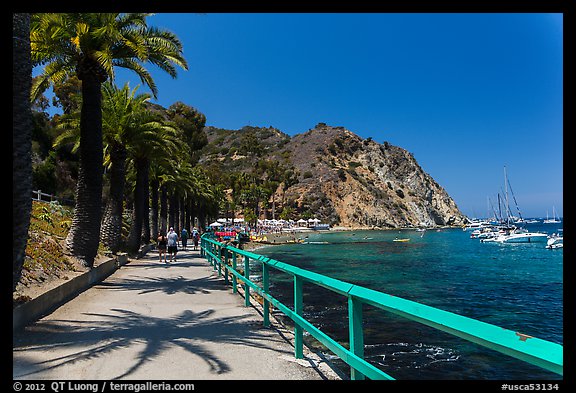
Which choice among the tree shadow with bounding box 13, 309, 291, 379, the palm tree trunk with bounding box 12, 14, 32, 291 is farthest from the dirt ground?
the tree shadow with bounding box 13, 309, 291, 379

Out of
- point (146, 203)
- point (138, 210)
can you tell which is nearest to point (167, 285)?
point (138, 210)

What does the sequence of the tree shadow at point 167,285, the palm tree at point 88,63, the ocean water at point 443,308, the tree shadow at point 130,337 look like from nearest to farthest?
the tree shadow at point 130,337 < the ocean water at point 443,308 < the tree shadow at point 167,285 < the palm tree at point 88,63

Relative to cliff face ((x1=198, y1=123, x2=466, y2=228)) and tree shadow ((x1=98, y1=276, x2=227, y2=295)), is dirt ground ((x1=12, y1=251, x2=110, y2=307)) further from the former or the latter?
cliff face ((x1=198, y1=123, x2=466, y2=228))

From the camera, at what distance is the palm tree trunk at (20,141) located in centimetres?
649

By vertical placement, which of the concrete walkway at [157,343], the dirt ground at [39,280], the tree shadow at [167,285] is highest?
the dirt ground at [39,280]

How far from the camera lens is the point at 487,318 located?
17062mm

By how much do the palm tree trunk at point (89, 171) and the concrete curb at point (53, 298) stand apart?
0.82 metres

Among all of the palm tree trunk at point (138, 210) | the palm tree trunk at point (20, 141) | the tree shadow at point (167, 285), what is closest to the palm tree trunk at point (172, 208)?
the palm tree trunk at point (138, 210)

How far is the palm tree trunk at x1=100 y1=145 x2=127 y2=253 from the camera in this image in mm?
19109

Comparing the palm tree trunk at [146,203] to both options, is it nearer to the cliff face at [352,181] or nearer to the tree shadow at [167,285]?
the tree shadow at [167,285]

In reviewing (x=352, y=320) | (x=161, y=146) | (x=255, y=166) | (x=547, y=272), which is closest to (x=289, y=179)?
(x=255, y=166)

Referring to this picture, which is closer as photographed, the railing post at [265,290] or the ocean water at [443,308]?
the railing post at [265,290]
